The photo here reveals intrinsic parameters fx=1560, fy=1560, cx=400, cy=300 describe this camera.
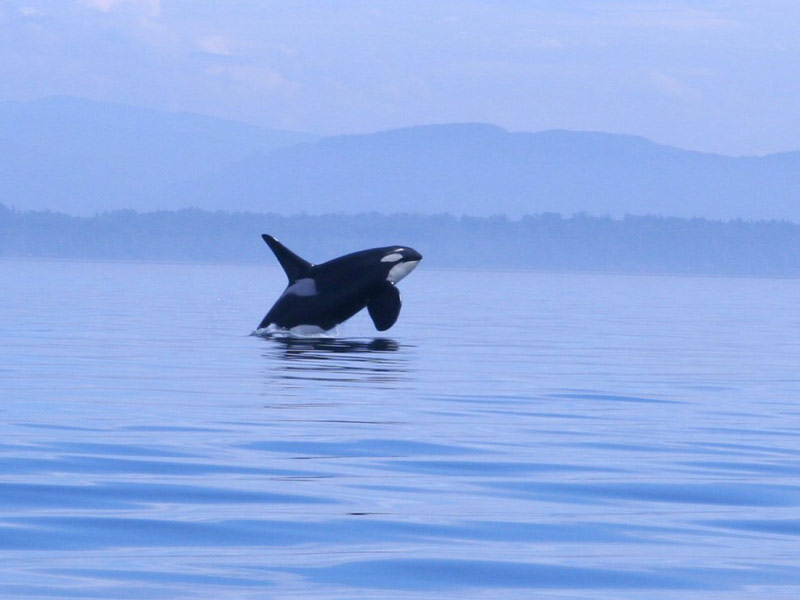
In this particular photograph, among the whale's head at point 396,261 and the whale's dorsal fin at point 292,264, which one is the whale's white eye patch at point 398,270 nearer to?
the whale's head at point 396,261

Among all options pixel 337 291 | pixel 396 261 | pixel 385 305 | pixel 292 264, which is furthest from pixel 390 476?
pixel 396 261

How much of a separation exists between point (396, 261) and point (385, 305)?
0.95m

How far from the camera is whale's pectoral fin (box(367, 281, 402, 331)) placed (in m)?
26.1

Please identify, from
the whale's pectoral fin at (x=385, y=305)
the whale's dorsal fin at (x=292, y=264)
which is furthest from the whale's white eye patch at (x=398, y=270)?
the whale's dorsal fin at (x=292, y=264)

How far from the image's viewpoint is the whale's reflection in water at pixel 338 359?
18.9 metres

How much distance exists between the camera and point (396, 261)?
26.7 meters

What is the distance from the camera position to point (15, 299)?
4569 cm

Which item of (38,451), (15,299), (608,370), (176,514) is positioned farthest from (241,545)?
(15,299)

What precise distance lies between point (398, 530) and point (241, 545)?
1003 millimetres

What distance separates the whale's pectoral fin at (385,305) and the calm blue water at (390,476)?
2583 mm

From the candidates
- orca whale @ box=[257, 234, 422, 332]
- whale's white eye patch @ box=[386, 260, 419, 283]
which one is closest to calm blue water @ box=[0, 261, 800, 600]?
orca whale @ box=[257, 234, 422, 332]

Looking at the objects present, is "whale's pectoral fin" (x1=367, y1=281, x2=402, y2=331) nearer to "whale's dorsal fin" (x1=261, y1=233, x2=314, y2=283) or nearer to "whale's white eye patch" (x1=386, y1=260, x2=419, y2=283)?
"whale's white eye patch" (x1=386, y1=260, x2=419, y2=283)

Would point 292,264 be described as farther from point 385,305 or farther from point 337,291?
point 385,305

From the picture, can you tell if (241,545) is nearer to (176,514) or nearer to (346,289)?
(176,514)
